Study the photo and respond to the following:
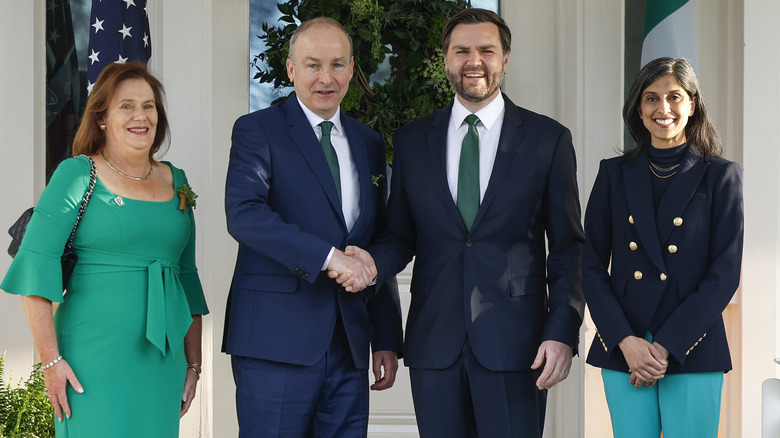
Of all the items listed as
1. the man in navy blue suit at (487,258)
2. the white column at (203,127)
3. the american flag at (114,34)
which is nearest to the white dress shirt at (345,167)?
the man in navy blue suit at (487,258)

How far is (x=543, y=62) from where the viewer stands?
398 centimetres

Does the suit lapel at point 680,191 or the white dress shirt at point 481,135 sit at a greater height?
the white dress shirt at point 481,135

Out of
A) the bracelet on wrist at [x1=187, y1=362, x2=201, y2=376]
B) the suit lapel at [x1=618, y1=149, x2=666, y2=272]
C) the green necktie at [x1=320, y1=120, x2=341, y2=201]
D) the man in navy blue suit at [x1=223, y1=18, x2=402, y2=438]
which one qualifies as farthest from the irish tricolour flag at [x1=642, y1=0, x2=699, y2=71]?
the bracelet on wrist at [x1=187, y1=362, x2=201, y2=376]

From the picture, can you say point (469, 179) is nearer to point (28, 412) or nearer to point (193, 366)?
point (193, 366)

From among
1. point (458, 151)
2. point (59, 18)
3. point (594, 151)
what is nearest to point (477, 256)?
point (458, 151)

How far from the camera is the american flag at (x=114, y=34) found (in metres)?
3.28

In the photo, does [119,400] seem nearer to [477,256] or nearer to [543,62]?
[477,256]

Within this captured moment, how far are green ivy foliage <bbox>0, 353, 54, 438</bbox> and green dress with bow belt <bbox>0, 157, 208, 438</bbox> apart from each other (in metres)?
0.59

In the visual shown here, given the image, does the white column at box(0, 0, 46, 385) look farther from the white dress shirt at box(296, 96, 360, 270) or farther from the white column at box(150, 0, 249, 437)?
the white dress shirt at box(296, 96, 360, 270)

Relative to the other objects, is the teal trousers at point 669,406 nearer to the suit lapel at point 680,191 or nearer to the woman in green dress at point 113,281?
the suit lapel at point 680,191

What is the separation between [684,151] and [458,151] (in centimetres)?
67

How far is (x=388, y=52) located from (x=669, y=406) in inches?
80.6

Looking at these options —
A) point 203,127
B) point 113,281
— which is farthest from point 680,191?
point 203,127

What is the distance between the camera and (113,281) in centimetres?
253
